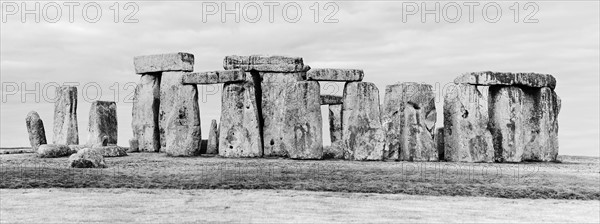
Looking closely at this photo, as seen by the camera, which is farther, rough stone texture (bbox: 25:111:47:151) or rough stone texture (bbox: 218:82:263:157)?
rough stone texture (bbox: 25:111:47:151)

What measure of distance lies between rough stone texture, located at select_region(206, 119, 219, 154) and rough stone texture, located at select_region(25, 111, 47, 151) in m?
6.77

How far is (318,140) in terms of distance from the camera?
22.2 m

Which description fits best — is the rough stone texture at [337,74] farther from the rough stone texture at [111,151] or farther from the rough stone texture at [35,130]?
the rough stone texture at [35,130]

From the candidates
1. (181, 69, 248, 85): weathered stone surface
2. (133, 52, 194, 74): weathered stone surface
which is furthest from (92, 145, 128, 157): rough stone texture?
(133, 52, 194, 74): weathered stone surface

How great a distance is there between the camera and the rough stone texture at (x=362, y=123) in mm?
21969

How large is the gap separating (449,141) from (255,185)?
9.33 meters

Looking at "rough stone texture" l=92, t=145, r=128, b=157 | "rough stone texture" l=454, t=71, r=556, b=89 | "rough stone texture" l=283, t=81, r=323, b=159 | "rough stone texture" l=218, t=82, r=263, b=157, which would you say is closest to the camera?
"rough stone texture" l=283, t=81, r=323, b=159

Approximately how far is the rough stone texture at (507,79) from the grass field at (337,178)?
11.3 ft

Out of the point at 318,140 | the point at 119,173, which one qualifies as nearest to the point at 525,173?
the point at 318,140

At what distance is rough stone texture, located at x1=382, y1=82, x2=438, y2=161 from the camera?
72.3 feet

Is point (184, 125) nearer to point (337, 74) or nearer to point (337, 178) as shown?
point (337, 74)

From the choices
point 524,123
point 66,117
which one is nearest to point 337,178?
point 524,123

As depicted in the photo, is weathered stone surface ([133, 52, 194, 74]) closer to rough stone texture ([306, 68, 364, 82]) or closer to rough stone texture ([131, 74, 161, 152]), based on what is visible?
rough stone texture ([131, 74, 161, 152])

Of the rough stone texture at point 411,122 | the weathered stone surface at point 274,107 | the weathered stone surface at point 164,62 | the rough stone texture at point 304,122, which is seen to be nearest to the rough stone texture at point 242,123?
the weathered stone surface at point 274,107
